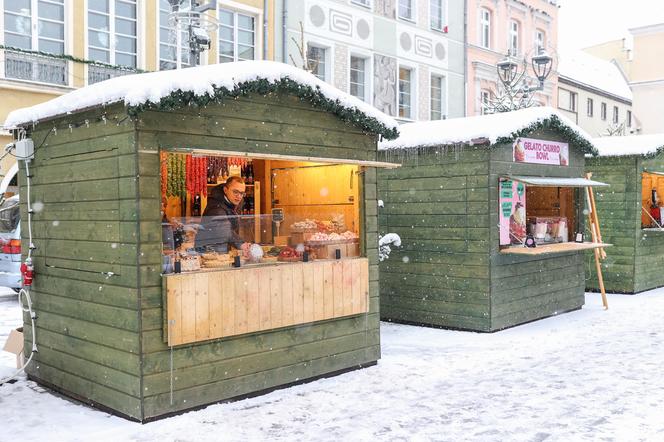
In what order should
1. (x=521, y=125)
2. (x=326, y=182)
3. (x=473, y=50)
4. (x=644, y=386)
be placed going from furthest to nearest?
(x=473, y=50)
(x=521, y=125)
(x=326, y=182)
(x=644, y=386)

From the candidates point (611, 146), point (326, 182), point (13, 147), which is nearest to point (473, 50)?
point (611, 146)

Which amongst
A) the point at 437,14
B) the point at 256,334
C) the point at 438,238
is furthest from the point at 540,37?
the point at 256,334

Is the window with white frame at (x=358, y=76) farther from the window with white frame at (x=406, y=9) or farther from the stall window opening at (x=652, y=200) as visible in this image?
the stall window opening at (x=652, y=200)

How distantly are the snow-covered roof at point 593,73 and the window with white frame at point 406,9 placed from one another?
11.7 m

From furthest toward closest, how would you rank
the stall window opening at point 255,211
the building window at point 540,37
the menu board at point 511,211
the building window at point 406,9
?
the building window at point 540,37, the building window at point 406,9, the menu board at point 511,211, the stall window opening at point 255,211

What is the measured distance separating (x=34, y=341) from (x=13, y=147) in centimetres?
187

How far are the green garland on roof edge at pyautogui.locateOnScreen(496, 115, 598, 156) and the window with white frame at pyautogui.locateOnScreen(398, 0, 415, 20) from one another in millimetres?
11659

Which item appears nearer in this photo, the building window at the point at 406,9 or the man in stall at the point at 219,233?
→ the man in stall at the point at 219,233

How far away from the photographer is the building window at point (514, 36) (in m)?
26.6

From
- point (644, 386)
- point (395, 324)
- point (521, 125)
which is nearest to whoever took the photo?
point (644, 386)

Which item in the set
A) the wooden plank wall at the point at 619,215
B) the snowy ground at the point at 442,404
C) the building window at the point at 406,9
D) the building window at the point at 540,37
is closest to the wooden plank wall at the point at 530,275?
the snowy ground at the point at 442,404

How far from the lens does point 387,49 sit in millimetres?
20609

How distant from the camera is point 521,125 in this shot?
29.8 ft

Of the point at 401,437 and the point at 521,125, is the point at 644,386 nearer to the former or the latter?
the point at 401,437
